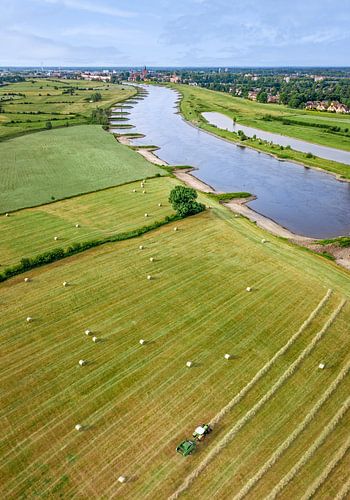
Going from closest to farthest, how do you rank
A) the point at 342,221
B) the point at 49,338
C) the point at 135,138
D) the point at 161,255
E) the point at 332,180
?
the point at 49,338
the point at 161,255
the point at 342,221
the point at 332,180
the point at 135,138

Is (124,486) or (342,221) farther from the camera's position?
(342,221)

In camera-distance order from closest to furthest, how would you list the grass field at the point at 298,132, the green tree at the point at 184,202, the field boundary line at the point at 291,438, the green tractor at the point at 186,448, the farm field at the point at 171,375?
the field boundary line at the point at 291,438
the farm field at the point at 171,375
the green tractor at the point at 186,448
the green tree at the point at 184,202
the grass field at the point at 298,132

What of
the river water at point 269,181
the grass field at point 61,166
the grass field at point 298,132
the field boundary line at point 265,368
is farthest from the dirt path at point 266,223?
the grass field at point 298,132

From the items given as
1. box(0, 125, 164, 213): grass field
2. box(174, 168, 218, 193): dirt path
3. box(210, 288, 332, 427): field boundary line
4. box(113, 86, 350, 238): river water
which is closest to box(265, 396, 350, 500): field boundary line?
box(210, 288, 332, 427): field boundary line

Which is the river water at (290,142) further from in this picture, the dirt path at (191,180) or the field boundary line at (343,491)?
the field boundary line at (343,491)

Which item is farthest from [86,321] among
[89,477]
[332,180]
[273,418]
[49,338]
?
[332,180]

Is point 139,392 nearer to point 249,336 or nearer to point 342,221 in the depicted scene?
Answer: point 249,336
